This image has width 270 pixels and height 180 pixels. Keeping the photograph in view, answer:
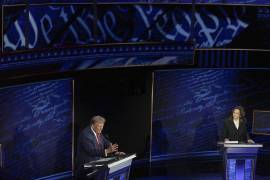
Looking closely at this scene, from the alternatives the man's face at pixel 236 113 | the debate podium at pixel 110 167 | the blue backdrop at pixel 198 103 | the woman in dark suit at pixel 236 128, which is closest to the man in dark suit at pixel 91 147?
the debate podium at pixel 110 167

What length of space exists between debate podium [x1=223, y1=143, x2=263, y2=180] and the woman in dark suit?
0.56m

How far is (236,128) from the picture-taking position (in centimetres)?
1145

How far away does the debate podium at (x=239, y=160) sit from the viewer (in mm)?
10719

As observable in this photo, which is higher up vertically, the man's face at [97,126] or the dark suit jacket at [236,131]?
the man's face at [97,126]

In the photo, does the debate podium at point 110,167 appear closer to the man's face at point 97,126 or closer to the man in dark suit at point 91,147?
the man in dark suit at point 91,147

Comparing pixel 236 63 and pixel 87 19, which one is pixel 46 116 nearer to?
pixel 87 19

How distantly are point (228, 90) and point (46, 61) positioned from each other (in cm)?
493

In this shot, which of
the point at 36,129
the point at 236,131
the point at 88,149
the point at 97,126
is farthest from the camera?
the point at 236,131

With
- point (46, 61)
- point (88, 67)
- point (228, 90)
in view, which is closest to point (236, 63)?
point (228, 90)

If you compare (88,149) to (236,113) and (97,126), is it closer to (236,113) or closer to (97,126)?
(97,126)

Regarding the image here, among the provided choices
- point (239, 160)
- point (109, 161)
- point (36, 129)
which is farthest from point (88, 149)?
point (239, 160)

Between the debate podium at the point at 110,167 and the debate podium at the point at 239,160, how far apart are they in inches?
74.6

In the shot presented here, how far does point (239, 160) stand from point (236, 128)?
2.44 feet

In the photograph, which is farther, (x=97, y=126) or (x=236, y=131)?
(x=236, y=131)
